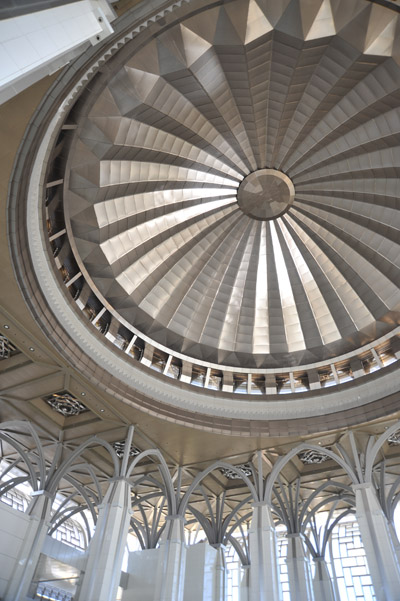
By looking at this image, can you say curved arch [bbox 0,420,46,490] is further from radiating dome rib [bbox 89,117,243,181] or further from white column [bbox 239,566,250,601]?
white column [bbox 239,566,250,601]

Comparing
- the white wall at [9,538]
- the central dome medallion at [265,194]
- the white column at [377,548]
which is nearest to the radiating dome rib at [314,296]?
the central dome medallion at [265,194]

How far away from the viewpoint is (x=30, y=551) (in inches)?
869

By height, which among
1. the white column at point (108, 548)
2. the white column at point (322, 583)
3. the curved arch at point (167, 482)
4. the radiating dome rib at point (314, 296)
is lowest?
the white column at point (108, 548)

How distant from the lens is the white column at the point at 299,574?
26938 millimetres

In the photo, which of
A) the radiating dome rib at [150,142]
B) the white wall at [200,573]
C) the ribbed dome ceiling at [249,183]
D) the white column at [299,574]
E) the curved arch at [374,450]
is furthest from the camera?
the white column at [299,574]

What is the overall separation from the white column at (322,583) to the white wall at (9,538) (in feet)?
67.8

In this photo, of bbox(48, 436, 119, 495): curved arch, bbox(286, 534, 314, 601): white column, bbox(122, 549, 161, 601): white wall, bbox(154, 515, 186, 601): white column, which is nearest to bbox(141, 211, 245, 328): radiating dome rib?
bbox(48, 436, 119, 495): curved arch

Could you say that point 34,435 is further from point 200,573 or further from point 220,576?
point 220,576

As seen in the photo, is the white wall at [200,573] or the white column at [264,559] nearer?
the white column at [264,559]

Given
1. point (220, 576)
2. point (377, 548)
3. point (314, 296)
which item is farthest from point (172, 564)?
point (314, 296)

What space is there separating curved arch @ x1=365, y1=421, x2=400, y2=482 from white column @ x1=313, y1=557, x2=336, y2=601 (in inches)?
511

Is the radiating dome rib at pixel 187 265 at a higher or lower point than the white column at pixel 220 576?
higher

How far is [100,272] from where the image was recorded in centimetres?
2441

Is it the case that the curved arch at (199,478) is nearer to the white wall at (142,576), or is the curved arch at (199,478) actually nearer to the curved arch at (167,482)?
the curved arch at (167,482)
